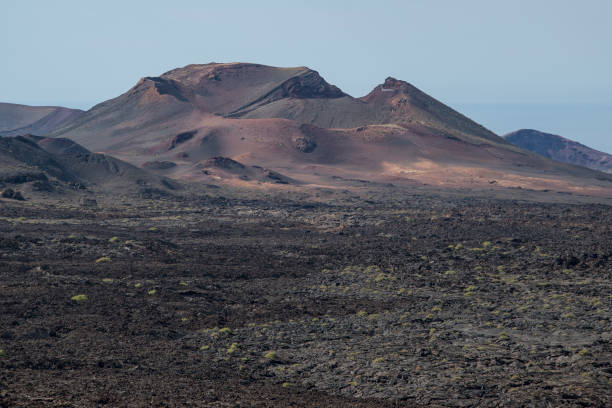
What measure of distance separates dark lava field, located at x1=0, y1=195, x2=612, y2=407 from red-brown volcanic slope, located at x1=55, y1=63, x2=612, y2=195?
2540 inches

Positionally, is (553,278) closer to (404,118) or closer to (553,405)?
(553,405)

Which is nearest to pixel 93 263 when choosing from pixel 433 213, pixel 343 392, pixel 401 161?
pixel 343 392

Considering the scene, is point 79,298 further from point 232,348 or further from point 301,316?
point 301,316

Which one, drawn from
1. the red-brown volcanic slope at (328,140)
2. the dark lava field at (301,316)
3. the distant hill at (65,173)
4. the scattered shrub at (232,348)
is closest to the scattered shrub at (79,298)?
the dark lava field at (301,316)

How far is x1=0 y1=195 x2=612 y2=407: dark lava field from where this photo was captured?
23641mm

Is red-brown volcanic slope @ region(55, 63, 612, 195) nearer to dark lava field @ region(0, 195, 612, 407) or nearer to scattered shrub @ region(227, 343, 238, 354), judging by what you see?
dark lava field @ region(0, 195, 612, 407)

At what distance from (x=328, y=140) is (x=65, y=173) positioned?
63487 millimetres

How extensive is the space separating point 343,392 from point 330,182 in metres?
102

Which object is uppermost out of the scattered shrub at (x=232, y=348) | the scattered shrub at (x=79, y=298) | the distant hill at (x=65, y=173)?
the distant hill at (x=65, y=173)

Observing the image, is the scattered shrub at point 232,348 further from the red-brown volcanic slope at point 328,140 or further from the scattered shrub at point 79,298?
the red-brown volcanic slope at point 328,140

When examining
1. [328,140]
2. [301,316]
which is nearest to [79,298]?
[301,316]

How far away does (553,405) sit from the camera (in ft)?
72.4

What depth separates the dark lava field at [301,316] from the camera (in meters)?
23.6

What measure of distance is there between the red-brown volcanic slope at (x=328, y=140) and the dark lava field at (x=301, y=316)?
6451cm
